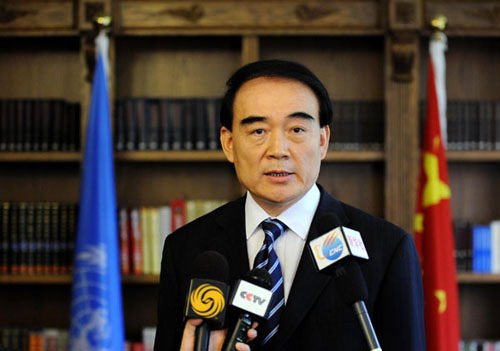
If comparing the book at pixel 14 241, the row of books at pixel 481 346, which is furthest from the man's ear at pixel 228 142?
the row of books at pixel 481 346

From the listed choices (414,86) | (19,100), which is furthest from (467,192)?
(19,100)

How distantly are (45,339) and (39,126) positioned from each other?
1050 millimetres

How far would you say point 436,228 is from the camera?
3080 mm

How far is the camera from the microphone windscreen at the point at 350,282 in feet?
3.28

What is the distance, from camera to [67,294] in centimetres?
359

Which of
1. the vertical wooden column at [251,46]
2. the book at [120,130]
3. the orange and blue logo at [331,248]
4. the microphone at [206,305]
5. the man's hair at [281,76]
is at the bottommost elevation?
the microphone at [206,305]

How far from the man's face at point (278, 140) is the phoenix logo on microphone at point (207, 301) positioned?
1.35 feet

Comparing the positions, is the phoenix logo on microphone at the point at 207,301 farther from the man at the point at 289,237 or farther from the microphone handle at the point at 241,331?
the man at the point at 289,237

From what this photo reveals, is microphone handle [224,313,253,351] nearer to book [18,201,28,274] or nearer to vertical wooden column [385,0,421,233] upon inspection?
vertical wooden column [385,0,421,233]

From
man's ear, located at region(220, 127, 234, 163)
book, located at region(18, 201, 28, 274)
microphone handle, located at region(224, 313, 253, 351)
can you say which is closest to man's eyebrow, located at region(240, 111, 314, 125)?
man's ear, located at region(220, 127, 234, 163)

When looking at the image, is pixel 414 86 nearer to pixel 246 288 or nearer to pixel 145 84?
pixel 145 84

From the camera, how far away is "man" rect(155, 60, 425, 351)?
1.34m

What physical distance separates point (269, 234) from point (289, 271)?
92 mm

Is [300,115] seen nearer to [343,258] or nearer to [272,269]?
[272,269]
